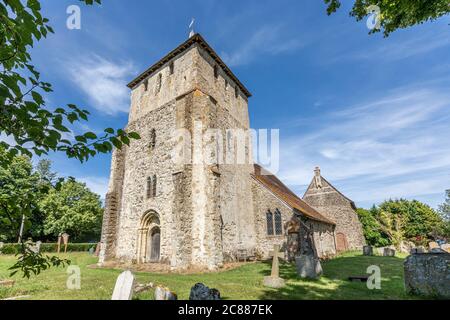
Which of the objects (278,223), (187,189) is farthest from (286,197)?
(187,189)

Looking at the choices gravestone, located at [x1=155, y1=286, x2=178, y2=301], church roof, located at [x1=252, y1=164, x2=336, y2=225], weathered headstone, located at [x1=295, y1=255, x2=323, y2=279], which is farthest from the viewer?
church roof, located at [x1=252, y1=164, x2=336, y2=225]

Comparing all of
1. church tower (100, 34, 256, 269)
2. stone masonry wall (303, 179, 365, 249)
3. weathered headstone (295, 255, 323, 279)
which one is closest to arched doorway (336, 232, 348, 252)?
stone masonry wall (303, 179, 365, 249)

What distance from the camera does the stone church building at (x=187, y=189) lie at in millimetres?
12750

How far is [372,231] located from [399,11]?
32238 mm

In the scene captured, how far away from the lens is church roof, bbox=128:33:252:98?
16712mm

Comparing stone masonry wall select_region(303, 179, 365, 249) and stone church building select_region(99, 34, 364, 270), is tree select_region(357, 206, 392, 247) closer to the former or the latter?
stone masonry wall select_region(303, 179, 365, 249)

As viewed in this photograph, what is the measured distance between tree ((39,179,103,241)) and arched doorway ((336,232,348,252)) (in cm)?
3369

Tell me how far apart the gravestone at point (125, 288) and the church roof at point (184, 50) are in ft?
50.4

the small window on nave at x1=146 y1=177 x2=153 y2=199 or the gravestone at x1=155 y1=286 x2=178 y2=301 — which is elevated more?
the small window on nave at x1=146 y1=177 x2=153 y2=199

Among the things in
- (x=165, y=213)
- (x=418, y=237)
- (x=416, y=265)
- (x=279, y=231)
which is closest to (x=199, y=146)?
(x=165, y=213)

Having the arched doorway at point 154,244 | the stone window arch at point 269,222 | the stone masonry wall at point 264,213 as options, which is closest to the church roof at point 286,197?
the stone masonry wall at point 264,213

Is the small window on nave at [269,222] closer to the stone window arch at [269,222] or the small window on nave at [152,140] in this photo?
the stone window arch at [269,222]

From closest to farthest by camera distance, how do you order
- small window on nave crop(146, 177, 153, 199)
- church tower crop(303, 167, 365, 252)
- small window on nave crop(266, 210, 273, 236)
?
small window on nave crop(146, 177, 153, 199), small window on nave crop(266, 210, 273, 236), church tower crop(303, 167, 365, 252)

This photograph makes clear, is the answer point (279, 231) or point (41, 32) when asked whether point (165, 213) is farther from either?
point (41, 32)
